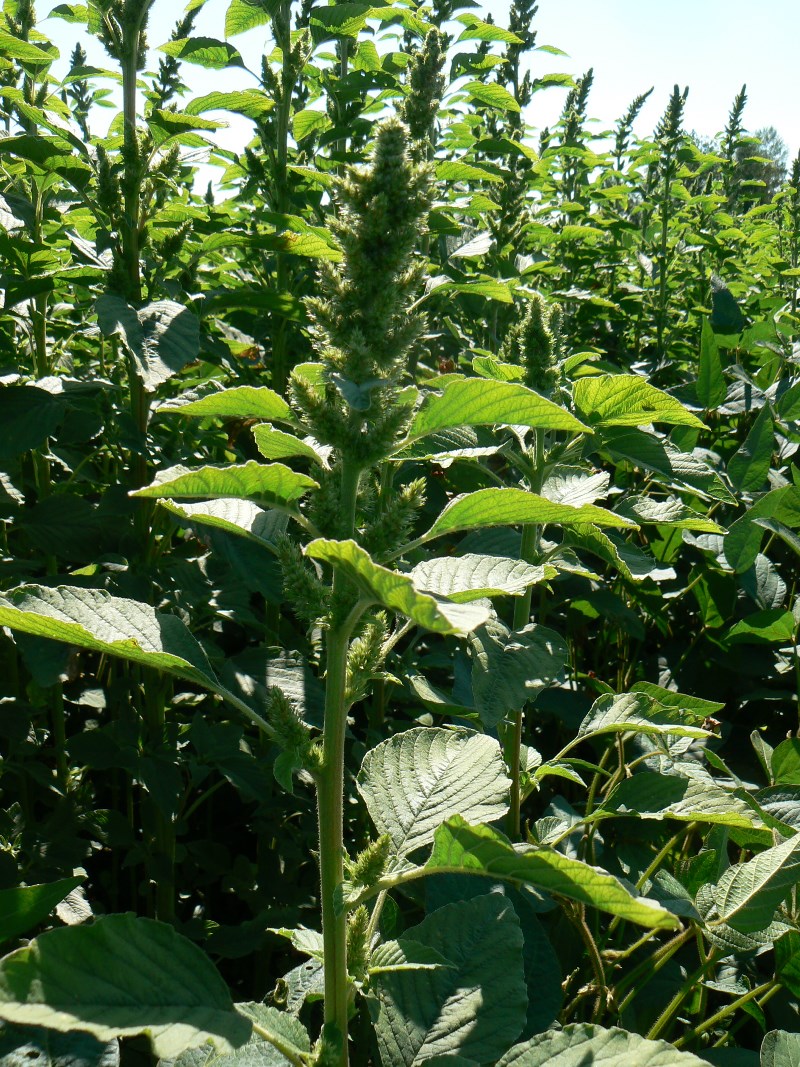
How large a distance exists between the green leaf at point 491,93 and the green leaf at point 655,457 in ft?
7.44

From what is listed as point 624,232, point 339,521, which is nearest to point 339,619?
point 339,521

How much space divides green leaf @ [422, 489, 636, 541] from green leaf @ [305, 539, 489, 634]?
19 centimetres

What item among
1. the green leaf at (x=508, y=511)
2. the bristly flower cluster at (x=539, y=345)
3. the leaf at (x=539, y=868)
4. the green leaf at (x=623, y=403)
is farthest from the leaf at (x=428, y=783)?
the bristly flower cluster at (x=539, y=345)

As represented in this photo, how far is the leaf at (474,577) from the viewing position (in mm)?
1004

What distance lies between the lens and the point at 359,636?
1.23 meters

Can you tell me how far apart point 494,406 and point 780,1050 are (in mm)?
951

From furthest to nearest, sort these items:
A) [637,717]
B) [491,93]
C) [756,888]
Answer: [491,93]
[637,717]
[756,888]

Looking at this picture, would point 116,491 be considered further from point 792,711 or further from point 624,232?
point 624,232

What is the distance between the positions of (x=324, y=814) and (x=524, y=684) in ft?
1.27

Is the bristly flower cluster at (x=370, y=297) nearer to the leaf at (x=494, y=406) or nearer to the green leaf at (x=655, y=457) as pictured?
the leaf at (x=494, y=406)

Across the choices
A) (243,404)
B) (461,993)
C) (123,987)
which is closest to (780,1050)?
(461,993)

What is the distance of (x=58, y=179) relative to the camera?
2.59m

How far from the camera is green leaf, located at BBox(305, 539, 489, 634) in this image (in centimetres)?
76

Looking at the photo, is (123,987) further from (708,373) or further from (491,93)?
(491,93)
